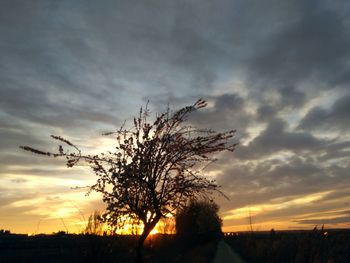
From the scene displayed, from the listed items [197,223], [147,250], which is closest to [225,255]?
[197,223]

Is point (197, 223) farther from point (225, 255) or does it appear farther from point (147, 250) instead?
point (147, 250)

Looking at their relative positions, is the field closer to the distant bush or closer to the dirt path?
the dirt path

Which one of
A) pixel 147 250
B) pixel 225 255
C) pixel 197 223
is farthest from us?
pixel 197 223

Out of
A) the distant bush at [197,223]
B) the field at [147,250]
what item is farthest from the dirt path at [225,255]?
the distant bush at [197,223]

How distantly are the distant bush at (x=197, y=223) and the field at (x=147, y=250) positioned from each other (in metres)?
2.95

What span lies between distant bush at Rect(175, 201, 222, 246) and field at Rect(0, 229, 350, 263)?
9.68 feet

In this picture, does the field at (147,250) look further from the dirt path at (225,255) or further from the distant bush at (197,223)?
the distant bush at (197,223)

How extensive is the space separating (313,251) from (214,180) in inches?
287

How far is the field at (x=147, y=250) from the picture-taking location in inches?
856

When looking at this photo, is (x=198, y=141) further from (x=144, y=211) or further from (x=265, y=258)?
(x=265, y=258)

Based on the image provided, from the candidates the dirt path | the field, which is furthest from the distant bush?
the field

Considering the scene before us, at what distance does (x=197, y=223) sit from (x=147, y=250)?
5.80m

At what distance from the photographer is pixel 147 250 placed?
29344mm

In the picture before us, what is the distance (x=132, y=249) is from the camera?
24859mm
